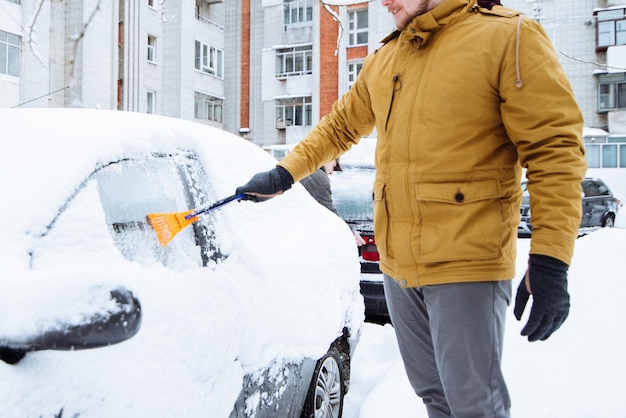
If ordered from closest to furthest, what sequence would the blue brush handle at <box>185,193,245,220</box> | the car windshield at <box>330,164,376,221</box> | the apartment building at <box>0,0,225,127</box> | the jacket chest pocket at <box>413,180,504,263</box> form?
the jacket chest pocket at <box>413,180,504,263</box> < the blue brush handle at <box>185,193,245,220</box> < the car windshield at <box>330,164,376,221</box> < the apartment building at <box>0,0,225,127</box>

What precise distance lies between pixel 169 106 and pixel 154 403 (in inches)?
1052

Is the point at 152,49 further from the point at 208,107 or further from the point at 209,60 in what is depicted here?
the point at 208,107

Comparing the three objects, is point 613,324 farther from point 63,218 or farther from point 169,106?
point 169,106

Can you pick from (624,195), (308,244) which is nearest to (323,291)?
(308,244)

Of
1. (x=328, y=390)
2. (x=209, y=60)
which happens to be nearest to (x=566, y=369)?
(x=328, y=390)

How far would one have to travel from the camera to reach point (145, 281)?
1.60 metres

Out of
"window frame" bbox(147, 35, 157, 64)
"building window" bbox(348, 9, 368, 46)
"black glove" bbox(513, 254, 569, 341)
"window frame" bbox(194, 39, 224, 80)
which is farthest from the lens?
"window frame" bbox(194, 39, 224, 80)

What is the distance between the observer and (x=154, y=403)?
1.45m

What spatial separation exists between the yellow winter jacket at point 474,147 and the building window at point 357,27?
2786cm

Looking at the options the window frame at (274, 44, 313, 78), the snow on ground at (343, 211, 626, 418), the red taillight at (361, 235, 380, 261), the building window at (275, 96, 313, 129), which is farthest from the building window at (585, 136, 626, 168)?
the snow on ground at (343, 211, 626, 418)

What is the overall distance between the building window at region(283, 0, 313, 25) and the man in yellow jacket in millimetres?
29687

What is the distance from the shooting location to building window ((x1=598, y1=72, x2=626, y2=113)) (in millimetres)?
24562

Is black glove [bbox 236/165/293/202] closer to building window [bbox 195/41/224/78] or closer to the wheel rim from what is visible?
the wheel rim

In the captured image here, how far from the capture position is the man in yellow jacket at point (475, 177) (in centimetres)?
152
